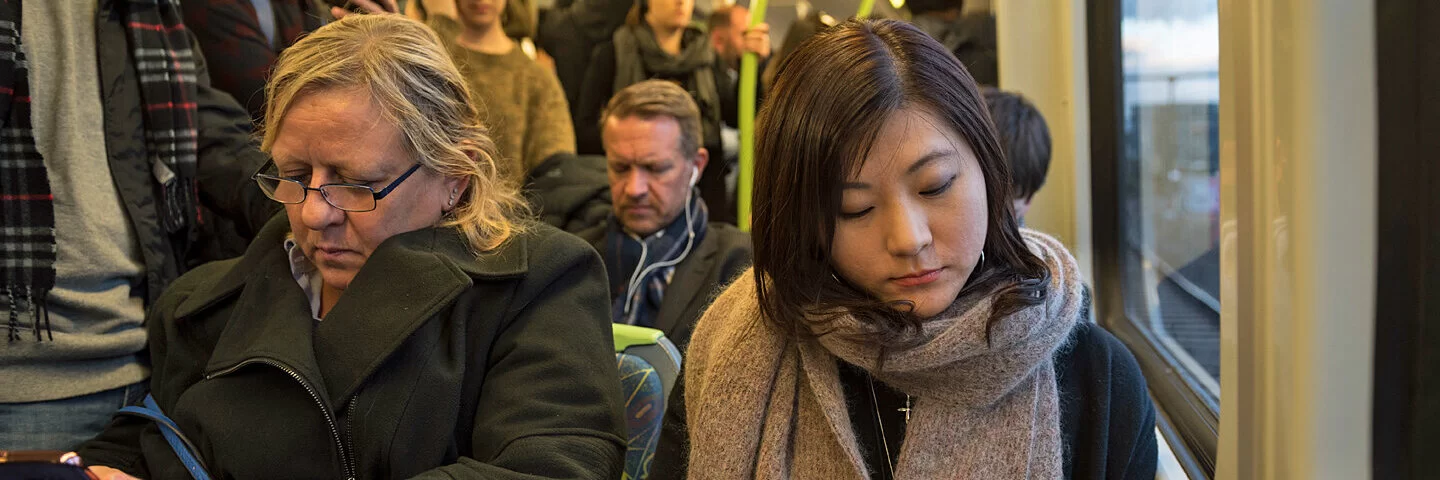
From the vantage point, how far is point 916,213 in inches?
48.7

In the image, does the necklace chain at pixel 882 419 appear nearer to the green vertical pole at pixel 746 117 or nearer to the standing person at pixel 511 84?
the standing person at pixel 511 84

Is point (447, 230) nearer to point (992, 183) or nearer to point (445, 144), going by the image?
A: point (445, 144)

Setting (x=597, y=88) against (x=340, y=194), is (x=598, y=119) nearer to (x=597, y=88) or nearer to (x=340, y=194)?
(x=597, y=88)

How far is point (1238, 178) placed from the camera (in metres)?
1.21

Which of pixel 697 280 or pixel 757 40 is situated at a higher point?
pixel 757 40

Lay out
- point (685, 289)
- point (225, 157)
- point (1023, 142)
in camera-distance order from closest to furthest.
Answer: point (225, 157) < point (1023, 142) < point (685, 289)

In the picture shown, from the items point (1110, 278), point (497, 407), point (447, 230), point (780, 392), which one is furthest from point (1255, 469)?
point (1110, 278)

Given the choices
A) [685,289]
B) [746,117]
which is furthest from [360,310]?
[746,117]

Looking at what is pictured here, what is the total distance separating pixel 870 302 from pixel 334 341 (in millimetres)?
798

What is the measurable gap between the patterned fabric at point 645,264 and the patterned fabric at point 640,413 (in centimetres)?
123

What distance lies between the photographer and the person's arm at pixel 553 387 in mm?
1512

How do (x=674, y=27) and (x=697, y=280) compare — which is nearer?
(x=697, y=280)

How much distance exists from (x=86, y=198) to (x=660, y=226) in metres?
1.51

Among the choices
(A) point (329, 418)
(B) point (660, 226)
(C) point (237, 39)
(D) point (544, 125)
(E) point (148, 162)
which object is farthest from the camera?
(D) point (544, 125)
